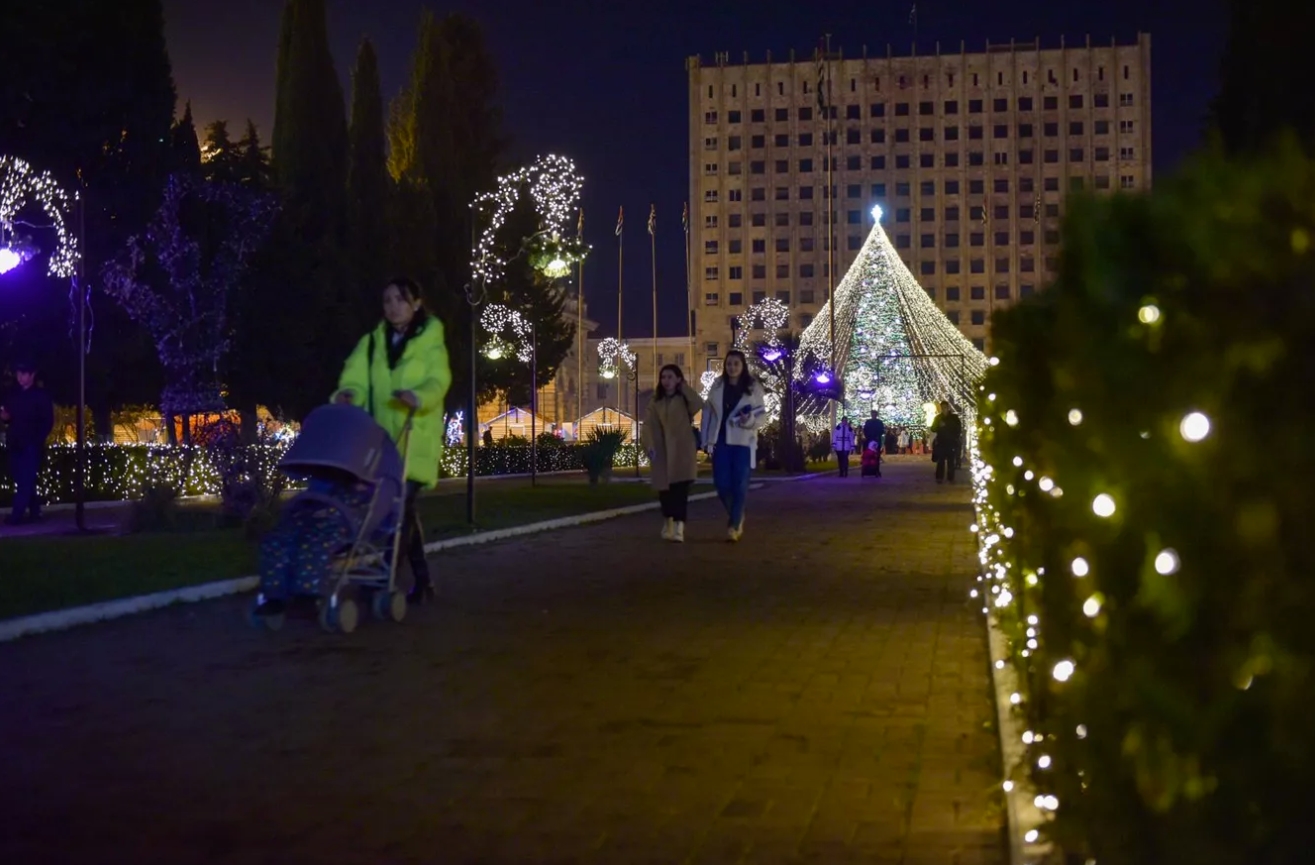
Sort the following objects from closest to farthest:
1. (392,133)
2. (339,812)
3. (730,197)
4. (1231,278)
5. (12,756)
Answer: (1231,278)
(339,812)
(12,756)
(392,133)
(730,197)

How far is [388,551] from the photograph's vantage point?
9867 mm

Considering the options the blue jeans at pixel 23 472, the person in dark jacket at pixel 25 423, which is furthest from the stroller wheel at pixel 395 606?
the blue jeans at pixel 23 472

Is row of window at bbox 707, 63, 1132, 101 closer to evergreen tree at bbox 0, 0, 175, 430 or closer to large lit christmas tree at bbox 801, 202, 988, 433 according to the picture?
large lit christmas tree at bbox 801, 202, 988, 433

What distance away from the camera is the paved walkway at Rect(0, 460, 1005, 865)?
196 inches

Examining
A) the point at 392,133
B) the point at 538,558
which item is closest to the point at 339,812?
the point at 538,558

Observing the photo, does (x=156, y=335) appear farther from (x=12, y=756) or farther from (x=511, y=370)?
(x=511, y=370)

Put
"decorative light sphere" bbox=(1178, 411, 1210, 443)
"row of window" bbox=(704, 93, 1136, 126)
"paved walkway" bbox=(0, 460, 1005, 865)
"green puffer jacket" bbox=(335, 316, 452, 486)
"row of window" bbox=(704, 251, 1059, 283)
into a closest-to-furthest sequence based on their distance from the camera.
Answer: "decorative light sphere" bbox=(1178, 411, 1210, 443), "paved walkway" bbox=(0, 460, 1005, 865), "green puffer jacket" bbox=(335, 316, 452, 486), "row of window" bbox=(704, 93, 1136, 126), "row of window" bbox=(704, 251, 1059, 283)

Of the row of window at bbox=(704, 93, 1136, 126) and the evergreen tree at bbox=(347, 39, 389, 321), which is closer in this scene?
the evergreen tree at bbox=(347, 39, 389, 321)

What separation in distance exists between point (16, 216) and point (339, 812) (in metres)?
28.0

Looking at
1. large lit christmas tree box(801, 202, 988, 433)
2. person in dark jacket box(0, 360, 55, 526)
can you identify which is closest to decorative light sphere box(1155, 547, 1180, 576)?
person in dark jacket box(0, 360, 55, 526)

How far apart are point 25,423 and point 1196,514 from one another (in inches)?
743

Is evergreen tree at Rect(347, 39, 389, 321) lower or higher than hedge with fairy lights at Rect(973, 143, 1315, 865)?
higher

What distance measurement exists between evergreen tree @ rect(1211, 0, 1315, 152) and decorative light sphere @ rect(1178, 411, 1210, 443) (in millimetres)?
18060

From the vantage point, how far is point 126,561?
43.3 ft
